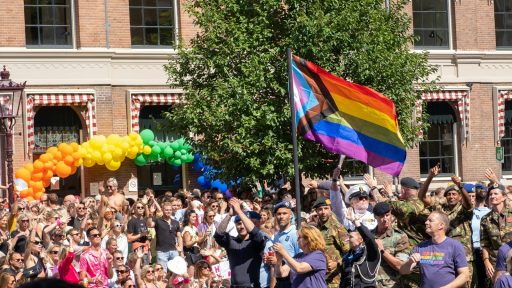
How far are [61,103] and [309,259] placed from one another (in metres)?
20.1

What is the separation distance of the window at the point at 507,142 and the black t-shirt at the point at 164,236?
67.6 feet

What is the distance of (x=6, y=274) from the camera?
41.2 ft

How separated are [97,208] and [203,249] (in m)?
2.31

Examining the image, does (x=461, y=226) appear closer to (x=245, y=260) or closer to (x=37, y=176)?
(x=245, y=260)

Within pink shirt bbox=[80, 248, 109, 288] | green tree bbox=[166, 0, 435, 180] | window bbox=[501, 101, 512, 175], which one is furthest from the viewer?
window bbox=[501, 101, 512, 175]

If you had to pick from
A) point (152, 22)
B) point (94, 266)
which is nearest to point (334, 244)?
point (94, 266)

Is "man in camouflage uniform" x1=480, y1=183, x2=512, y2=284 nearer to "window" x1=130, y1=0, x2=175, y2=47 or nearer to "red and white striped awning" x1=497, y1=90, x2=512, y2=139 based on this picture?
"window" x1=130, y1=0, x2=175, y2=47

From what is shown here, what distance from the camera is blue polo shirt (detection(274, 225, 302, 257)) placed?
13.0 m

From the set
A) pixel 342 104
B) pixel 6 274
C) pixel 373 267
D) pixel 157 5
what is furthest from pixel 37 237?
pixel 157 5

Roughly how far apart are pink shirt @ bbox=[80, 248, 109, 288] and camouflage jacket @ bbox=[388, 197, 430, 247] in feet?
13.4

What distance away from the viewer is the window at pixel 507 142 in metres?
37.3

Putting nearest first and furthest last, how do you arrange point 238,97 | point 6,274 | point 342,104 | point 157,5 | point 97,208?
point 6,274 < point 342,104 < point 97,208 < point 238,97 < point 157,5

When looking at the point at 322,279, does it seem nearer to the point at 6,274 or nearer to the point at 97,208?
the point at 6,274

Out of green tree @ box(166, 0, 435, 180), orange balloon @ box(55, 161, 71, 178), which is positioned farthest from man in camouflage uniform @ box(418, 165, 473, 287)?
orange balloon @ box(55, 161, 71, 178)
